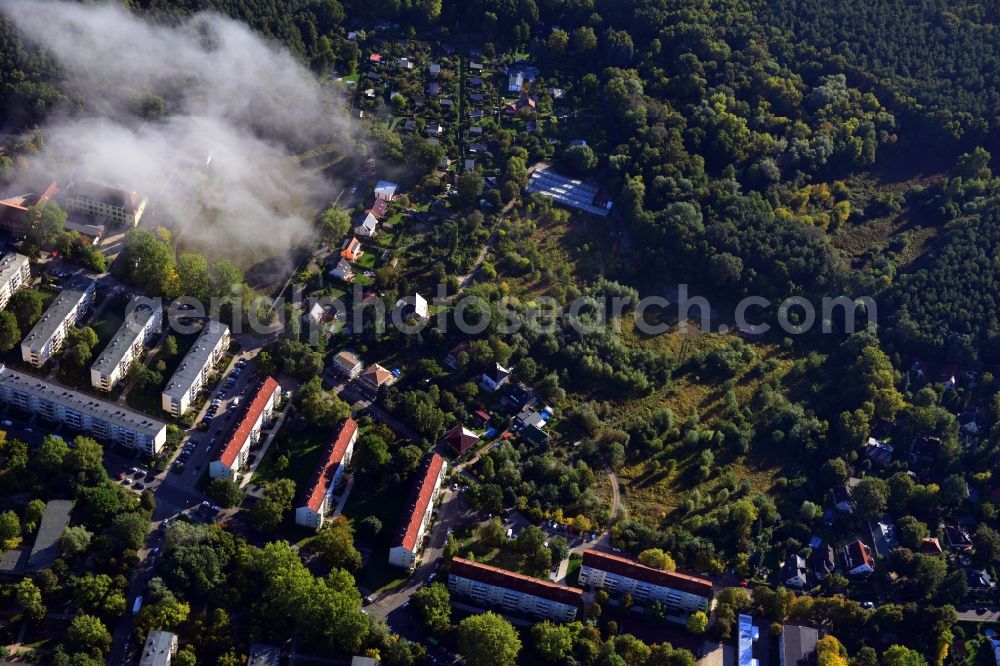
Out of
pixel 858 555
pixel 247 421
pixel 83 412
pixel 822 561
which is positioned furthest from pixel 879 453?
pixel 83 412

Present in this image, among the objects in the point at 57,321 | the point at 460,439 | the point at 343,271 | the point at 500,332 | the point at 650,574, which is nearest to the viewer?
the point at 650,574

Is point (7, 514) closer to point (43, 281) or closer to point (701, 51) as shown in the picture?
Answer: point (43, 281)

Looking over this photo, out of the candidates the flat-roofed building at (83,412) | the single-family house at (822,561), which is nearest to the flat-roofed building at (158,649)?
the flat-roofed building at (83,412)

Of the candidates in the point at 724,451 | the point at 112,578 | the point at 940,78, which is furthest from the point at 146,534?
the point at 940,78

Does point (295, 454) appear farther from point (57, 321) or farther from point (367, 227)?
point (367, 227)

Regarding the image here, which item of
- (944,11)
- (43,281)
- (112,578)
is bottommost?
(112,578)

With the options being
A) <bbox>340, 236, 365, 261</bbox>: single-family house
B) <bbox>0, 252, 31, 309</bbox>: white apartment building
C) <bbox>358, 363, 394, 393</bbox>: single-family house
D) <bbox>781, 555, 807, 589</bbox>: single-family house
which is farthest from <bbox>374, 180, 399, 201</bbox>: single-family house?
<bbox>781, 555, 807, 589</bbox>: single-family house

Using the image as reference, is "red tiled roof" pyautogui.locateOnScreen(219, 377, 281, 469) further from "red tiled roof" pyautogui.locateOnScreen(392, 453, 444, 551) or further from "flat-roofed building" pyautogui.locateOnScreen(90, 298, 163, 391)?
"red tiled roof" pyautogui.locateOnScreen(392, 453, 444, 551)
